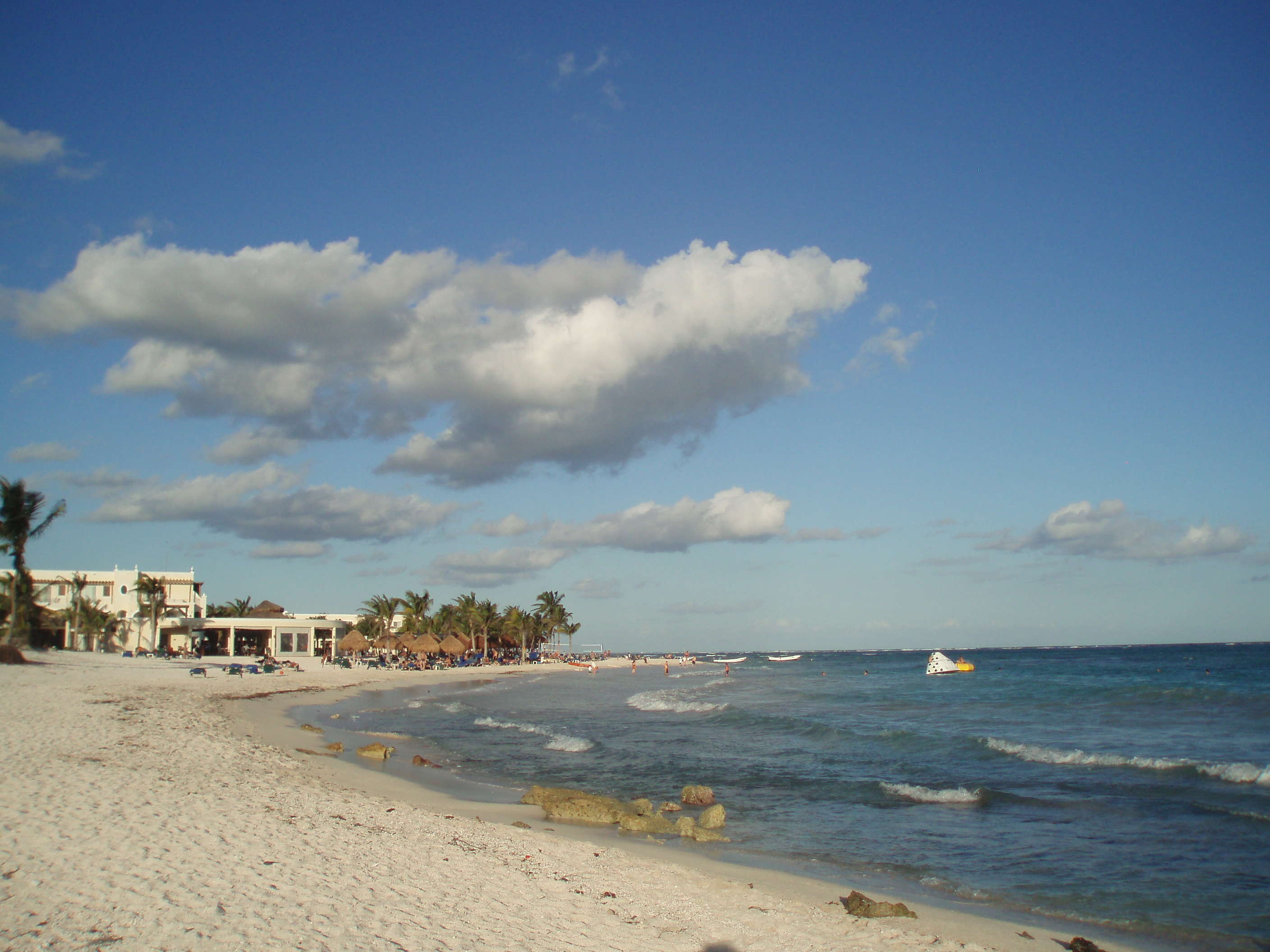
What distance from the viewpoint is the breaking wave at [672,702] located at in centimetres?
3516

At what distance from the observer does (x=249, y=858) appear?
8.37 metres

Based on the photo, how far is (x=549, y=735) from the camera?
25.5 m

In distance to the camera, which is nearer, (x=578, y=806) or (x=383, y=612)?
(x=578, y=806)

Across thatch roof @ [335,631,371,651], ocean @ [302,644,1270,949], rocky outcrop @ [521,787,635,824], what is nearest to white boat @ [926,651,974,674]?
ocean @ [302,644,1270,949]

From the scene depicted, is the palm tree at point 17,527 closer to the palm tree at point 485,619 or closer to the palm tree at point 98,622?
the palm tree at point 98,622

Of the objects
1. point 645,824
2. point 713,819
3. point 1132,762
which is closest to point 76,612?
point 645,824

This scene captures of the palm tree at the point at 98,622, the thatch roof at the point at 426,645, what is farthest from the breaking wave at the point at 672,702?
the palm tree at the point at 98,622

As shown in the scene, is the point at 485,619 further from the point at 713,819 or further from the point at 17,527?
the point at 713,819

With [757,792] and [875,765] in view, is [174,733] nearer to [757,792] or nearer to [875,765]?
[757,792]

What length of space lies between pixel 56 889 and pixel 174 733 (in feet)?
43.1

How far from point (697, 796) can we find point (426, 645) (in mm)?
59355

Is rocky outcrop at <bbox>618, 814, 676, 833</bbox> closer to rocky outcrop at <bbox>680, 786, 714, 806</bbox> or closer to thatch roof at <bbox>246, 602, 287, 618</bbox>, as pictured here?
rocky outcrop at <bbox>680, 786, 714, 806</bbox>

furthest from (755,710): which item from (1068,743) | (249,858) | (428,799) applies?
(249,858)

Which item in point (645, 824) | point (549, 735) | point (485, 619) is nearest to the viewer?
point (645, 824)
